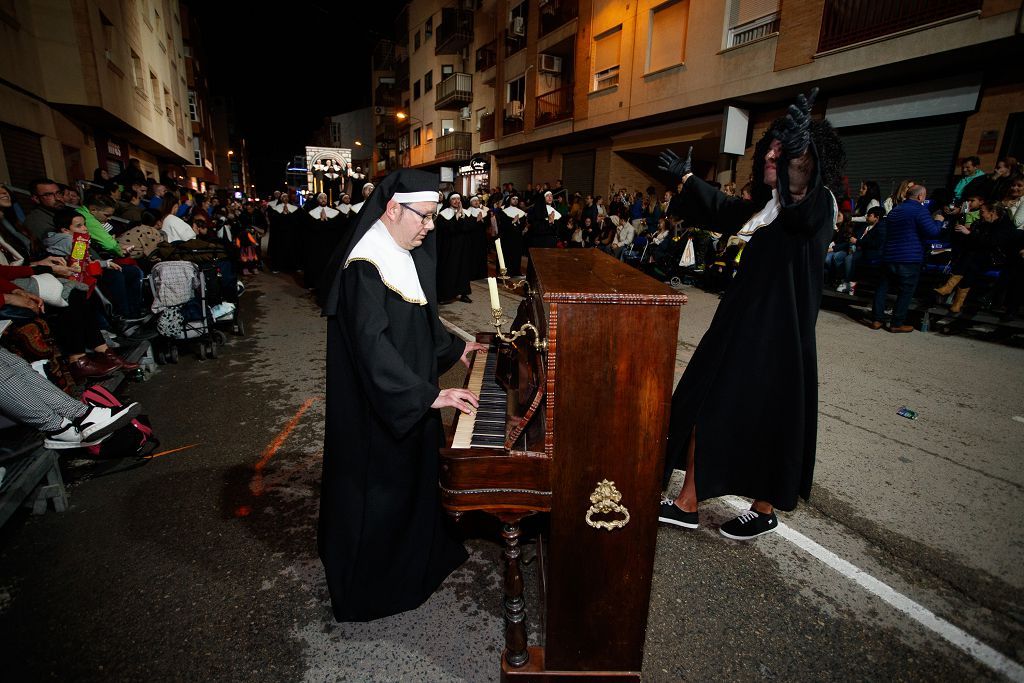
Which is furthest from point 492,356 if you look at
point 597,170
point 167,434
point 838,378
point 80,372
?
point 597,170

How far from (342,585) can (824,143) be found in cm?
313

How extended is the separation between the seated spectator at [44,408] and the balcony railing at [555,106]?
17.5 metres

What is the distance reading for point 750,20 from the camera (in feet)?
37.4

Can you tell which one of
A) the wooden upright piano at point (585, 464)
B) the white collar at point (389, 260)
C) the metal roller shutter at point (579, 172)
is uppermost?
the metal roller shutter at point (579, 172)

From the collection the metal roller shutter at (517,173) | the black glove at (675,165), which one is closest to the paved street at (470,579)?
the black glove at (675,165)

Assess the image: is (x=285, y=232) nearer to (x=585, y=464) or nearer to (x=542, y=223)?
(x=542, y=223)

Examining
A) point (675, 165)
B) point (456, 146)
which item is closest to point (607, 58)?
point (456, 146)

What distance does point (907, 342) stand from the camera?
7.11 metres

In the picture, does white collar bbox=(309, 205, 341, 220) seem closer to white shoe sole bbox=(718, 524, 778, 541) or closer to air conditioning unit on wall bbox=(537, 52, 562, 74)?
white shoe sole bbox=(718, 524, 778, 541)

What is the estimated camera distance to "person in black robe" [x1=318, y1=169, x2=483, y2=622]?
1881 mm

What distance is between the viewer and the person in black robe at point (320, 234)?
34.5ft

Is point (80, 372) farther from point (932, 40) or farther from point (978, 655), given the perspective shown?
point (932, 40)

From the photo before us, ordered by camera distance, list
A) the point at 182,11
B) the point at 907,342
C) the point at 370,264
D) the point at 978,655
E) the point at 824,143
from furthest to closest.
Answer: the point at 182,11
the point at 907,342
the point at 824,143
the point at 978,655
the point at 370,264

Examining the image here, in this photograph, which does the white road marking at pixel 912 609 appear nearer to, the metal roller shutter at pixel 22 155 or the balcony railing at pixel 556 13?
the metal roller shutter at pixel 22 155
